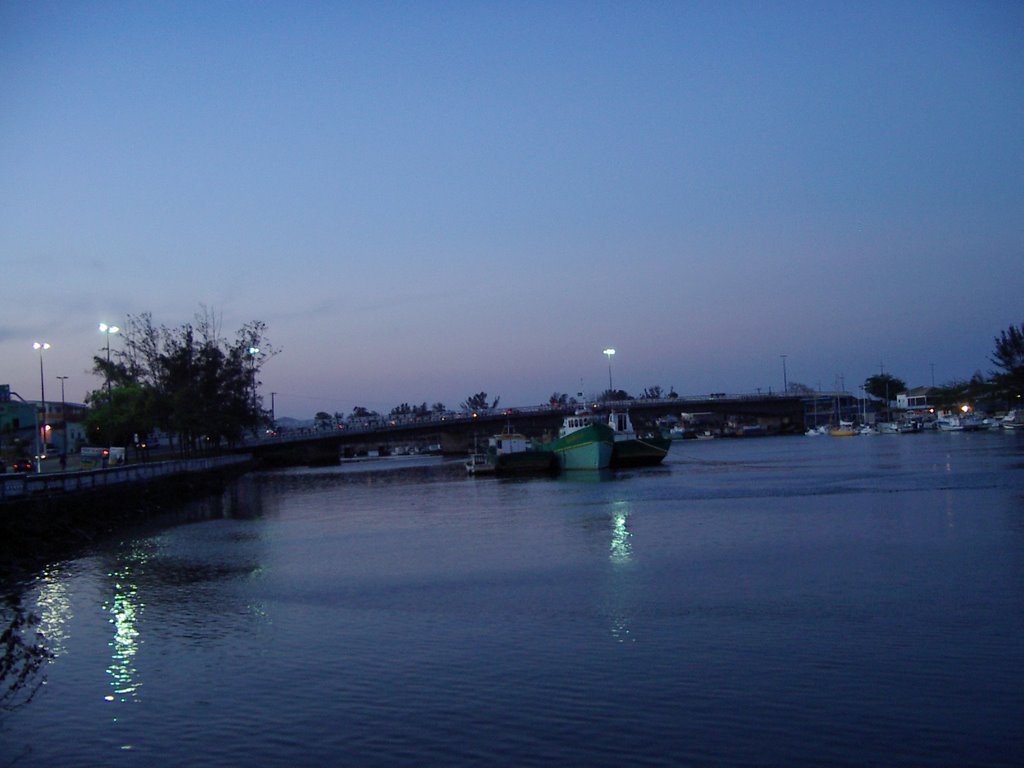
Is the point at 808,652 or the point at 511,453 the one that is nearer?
the point at 808,652

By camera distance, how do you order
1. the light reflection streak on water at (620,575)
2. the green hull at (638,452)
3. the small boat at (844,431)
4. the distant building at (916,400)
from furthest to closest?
the distant building at (916,400) → the small boat at (844,431) → the green hull at (638,452) → the light reflection streak on water at (620,575)

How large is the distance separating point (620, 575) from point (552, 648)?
23.9ft

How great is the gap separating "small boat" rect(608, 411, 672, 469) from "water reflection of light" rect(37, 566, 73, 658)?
50423 mm

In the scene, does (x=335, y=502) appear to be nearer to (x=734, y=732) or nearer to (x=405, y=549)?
(x=405, y=549)

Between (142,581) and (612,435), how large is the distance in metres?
49.5

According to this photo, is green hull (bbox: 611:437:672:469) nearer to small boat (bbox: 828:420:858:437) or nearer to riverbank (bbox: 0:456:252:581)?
riverbank (bbox: 0:456:252:581)

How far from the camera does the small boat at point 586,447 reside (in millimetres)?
69812

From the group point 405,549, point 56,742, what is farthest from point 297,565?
point 56,742

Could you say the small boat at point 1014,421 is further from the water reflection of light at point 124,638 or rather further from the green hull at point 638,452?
the water reflection of light at point 124,638

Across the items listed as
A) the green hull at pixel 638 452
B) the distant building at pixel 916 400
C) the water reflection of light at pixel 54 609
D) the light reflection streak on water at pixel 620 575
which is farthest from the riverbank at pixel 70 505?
the distant building at pixel 916 400

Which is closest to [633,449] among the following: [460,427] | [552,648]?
[460,427]

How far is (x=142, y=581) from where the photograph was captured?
25391mm

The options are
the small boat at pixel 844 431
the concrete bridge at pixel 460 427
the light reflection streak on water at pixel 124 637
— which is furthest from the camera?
the small boat at pixel 844 431

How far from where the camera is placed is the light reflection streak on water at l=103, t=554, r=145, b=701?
47.8ft
